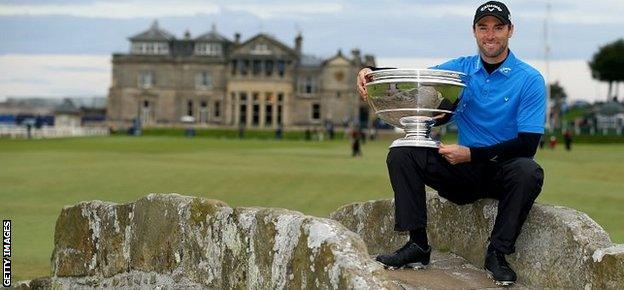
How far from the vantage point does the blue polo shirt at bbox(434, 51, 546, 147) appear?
825 centimetres

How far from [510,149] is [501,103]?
390 millimetres

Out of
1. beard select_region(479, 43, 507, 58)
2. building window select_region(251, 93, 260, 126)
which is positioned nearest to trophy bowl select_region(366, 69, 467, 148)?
beard select_region(479, 43, 507, 58)

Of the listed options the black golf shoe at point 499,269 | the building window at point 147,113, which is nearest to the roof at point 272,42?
the building window at point 147,113

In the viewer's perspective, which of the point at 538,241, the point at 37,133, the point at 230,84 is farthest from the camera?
the point at 230,84

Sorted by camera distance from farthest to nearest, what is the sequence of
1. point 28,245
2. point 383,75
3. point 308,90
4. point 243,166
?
point 308,90 < point 243,166 < point 28,245 < point 383,75

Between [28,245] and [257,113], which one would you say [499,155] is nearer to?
[28,245]

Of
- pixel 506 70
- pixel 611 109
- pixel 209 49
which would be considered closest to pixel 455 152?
pixel 506 70

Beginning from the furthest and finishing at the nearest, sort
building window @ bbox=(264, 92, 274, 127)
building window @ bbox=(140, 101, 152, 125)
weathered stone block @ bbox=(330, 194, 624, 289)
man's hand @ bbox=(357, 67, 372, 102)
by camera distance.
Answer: building window @ bbox=(140, 101, 152, 125), building window @ bbox=(264, 92, 274, 127), man's hand @ bbox=(357, 67, 372, 102), weathered stone block @ bbox=(330, 194, 624, 289)

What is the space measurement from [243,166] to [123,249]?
32925mm

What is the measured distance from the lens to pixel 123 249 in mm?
8781

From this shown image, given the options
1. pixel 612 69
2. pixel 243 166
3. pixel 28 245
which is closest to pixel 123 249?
pixel 28 245

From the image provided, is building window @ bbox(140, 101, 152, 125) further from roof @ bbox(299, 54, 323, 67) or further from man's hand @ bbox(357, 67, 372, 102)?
man's hand @ bbox(357, 67, 372, 102)

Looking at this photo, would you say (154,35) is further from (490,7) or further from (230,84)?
(490,7)

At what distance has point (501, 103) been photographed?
835 centimetres
